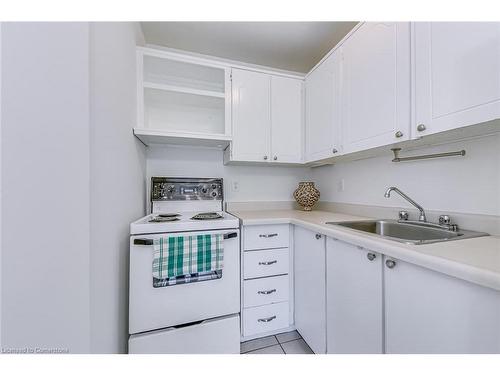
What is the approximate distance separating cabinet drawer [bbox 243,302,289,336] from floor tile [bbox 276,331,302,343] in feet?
0.26

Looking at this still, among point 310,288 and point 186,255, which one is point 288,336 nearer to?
point 310,288

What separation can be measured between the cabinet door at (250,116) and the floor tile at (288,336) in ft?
4.76

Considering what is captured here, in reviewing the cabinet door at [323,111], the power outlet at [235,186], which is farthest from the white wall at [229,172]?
the cabinet door at [323,111]

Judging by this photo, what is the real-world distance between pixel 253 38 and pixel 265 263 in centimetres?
190

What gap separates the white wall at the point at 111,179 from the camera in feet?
2.49

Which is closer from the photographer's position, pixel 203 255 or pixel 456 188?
pixel 456 188

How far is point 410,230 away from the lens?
119 cm

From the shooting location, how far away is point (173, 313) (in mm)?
1140

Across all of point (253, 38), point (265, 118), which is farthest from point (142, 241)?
point (253, 38)

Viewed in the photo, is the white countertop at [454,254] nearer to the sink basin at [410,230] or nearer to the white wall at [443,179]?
the sink basin at [410,230]

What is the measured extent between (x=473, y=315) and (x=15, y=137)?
1543 mm

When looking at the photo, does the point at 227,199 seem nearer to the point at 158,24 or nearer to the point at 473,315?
the point at 158,24

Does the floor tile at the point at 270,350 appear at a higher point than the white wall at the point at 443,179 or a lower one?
lower
